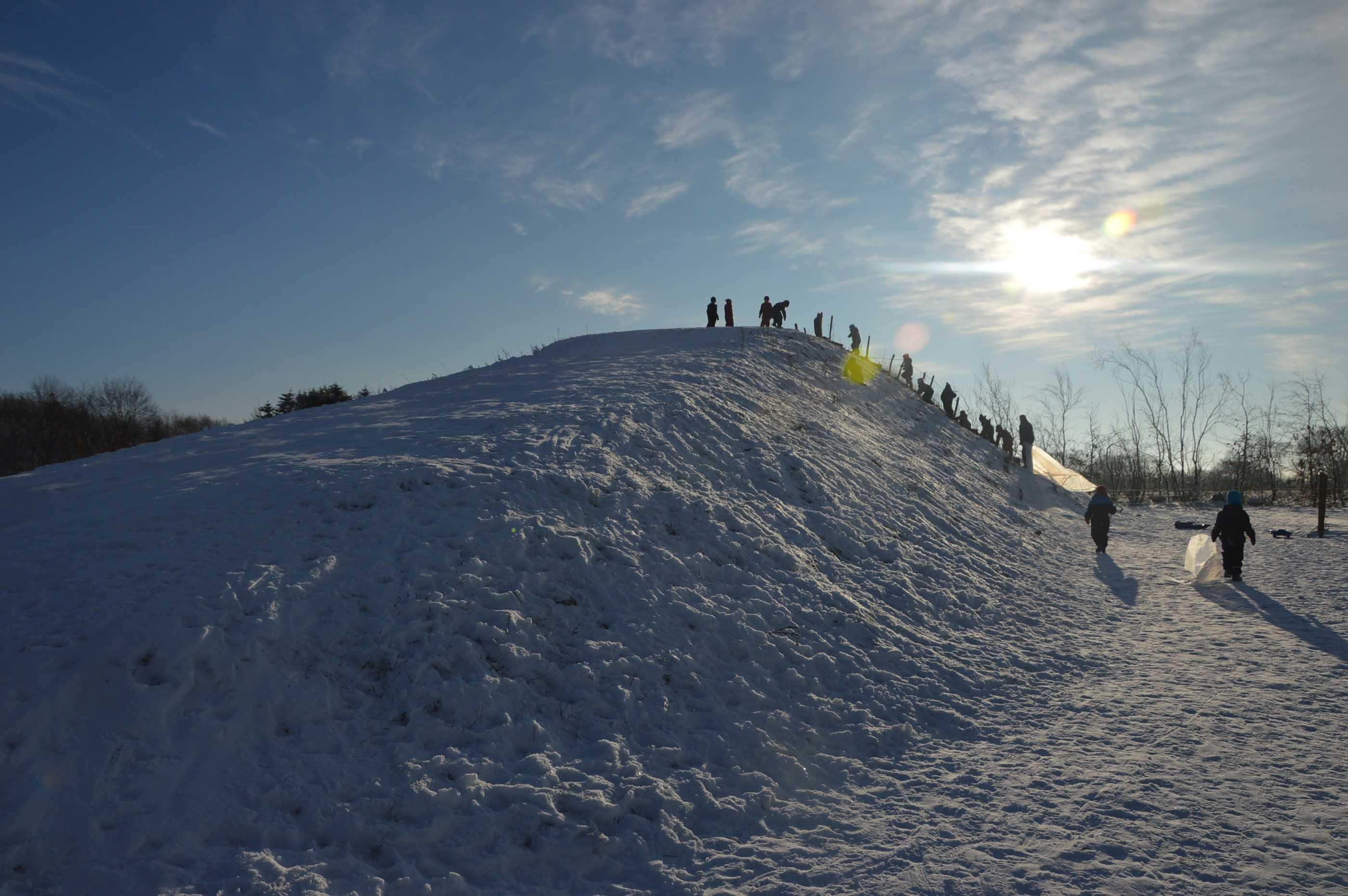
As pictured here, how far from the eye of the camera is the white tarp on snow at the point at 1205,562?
42.3ft

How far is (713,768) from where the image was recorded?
568 centimetres

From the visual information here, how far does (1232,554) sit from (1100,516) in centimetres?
394

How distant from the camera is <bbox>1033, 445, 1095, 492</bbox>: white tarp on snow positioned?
29797mm

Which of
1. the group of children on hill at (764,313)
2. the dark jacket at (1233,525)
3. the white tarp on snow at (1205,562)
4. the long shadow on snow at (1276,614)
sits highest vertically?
the group of children on hill at (764,313)

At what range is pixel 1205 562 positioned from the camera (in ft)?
42.3

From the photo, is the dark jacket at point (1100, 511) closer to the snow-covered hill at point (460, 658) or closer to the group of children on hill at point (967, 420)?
the group of children on hill at point (967, 420)

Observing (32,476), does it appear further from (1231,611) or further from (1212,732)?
(1231,611)

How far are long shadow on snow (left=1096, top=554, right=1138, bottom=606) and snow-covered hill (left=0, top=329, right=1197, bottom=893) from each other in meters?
1.31

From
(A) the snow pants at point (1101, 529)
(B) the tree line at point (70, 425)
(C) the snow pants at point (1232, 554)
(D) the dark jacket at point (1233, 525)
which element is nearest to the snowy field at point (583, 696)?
(C) the snow pants at point (1232, 554)

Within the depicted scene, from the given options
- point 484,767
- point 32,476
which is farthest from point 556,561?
point 32,476

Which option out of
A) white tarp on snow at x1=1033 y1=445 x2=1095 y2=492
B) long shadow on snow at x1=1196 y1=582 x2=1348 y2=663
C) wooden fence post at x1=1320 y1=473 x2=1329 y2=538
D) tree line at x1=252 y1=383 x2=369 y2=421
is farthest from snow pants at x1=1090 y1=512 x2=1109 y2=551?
tree line at x1=252 y1=383 x2=369 y2=421

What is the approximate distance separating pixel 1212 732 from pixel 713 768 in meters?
4.93

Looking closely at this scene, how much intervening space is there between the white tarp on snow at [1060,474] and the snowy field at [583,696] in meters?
Result: 19.0

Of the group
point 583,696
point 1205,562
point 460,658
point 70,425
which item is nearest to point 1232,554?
point 1205,562
